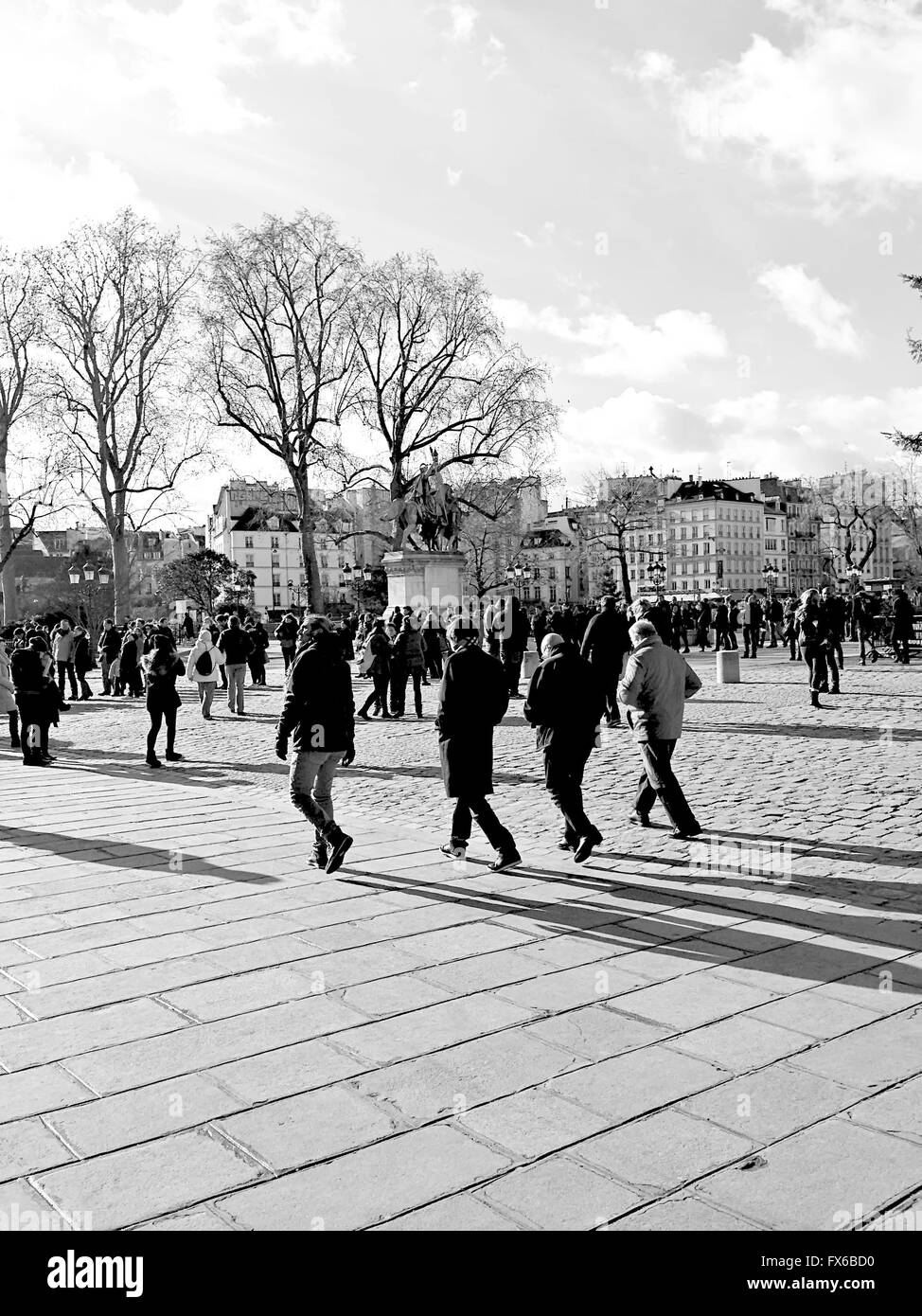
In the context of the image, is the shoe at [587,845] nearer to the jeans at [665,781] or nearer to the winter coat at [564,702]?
the winter coat at [564,702]

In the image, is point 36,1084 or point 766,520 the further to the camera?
point 766,520

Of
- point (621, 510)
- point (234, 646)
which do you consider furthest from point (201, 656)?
point (621, 510)

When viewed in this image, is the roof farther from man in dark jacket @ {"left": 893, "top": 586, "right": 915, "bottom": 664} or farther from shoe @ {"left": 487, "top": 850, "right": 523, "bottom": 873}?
shoe @ {"left": 487, "top": 850, "right": 523, "bottom": 873}

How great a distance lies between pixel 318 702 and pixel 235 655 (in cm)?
1289

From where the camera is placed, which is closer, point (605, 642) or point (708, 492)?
point (605, 642)

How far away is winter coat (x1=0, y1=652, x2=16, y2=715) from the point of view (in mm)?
13774

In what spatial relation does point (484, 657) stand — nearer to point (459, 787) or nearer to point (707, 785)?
point (459, 787)

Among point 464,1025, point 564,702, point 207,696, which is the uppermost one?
point 564,702

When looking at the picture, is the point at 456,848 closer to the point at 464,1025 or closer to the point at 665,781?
the point at 665,781

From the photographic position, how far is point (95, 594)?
65.2 m

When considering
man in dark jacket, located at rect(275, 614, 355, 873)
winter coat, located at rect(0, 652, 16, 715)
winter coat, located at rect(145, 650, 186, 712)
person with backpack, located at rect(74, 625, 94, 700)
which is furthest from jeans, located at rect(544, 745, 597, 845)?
person with backpack, located at rect(74, 625, 94, 700)

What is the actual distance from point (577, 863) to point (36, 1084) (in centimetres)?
420

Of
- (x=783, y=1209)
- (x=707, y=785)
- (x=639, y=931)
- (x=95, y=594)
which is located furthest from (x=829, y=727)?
(x=95, y=594)

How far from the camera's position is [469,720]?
7.38 metres
